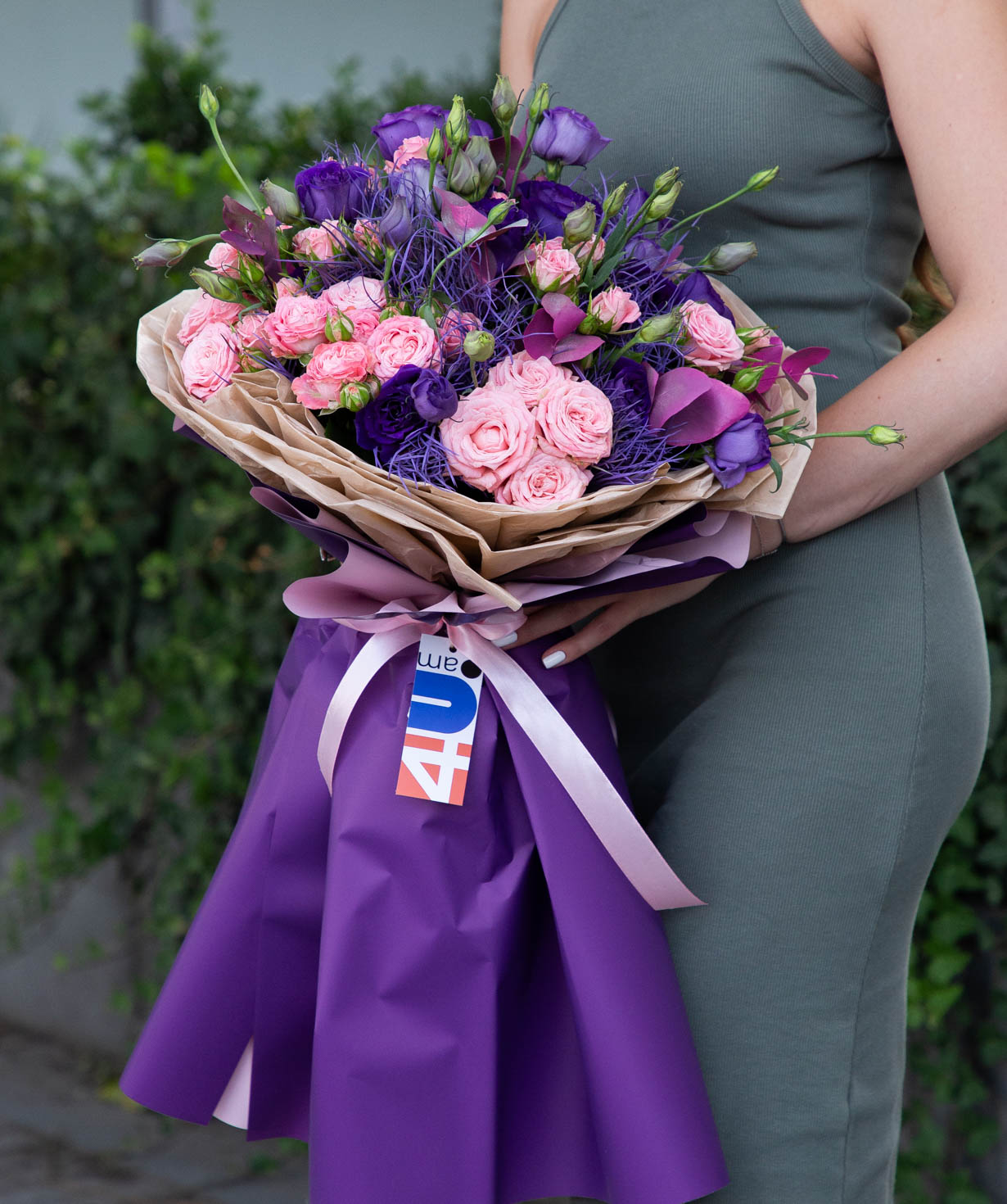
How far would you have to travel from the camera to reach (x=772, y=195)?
124 cm

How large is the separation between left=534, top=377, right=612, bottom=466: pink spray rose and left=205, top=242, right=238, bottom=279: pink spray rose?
332 mm

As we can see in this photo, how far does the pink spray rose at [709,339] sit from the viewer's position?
997mm

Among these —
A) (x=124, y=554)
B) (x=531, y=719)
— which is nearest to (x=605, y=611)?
(x=531, y=719)

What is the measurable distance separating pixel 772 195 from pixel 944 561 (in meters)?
0.42

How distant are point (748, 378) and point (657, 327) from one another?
0.31 ft

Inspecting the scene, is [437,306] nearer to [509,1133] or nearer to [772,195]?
[772,195]

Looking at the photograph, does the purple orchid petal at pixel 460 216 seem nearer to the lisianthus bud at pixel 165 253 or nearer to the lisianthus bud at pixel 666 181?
the lisianthus bud at pixel 666 181

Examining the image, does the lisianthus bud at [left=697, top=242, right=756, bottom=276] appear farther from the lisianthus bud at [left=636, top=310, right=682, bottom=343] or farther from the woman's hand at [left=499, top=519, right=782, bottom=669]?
the woman's hand at [left=499, top=519, right=782, bottom=669]

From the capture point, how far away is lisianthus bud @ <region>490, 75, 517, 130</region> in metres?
1.04

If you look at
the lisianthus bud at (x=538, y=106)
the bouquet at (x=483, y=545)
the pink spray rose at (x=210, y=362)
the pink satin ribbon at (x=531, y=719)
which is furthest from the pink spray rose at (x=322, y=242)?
the pink satin ribbon at (x=531, y=719)

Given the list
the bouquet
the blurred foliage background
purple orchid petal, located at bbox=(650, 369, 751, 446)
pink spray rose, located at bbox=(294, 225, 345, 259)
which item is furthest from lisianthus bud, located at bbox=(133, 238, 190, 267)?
the blurred foliage background

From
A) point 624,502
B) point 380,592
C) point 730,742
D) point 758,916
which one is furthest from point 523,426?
point 758,916

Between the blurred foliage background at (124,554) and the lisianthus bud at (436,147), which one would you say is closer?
the lisianthus bud at (436,147)

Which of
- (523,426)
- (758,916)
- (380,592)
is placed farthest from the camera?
(758,916)
